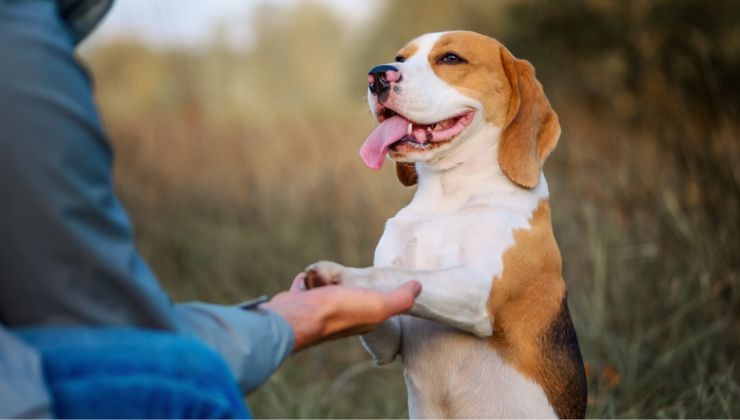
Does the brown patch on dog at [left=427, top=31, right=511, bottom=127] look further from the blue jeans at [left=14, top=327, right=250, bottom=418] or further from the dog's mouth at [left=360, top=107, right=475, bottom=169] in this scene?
the blue jeans at [left=14, top=327, right=250, bottom=418]

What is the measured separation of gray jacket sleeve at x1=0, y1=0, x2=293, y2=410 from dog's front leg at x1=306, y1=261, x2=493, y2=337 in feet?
2.04

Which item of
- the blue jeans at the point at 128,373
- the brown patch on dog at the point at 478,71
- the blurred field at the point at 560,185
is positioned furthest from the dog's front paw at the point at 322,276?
the blurred field at the point at 560,185

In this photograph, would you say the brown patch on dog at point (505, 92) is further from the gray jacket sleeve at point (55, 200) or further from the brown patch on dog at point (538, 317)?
the gray jacket sleeve at point (55, 200)

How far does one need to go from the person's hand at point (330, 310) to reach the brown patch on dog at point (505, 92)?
0.93 meters

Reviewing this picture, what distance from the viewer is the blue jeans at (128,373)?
178 cm

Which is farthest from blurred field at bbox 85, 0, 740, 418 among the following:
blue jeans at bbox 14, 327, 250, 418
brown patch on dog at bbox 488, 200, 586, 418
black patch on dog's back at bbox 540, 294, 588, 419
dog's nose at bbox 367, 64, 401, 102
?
blue jeans at bbox 14, 327, 250, 418

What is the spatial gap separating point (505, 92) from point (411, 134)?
38 centimetres

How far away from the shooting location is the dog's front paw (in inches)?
95.1

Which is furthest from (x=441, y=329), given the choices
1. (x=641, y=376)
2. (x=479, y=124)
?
(x=641, y=376)

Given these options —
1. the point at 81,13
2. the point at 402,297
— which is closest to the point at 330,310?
the point at 402,297

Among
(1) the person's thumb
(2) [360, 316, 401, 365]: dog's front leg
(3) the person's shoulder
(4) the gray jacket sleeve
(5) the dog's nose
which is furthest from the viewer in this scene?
(5) the dog's nose

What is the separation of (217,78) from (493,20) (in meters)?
3.81

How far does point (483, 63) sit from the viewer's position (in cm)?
316

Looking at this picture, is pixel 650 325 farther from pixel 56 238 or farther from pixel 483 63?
pixel 56 238
